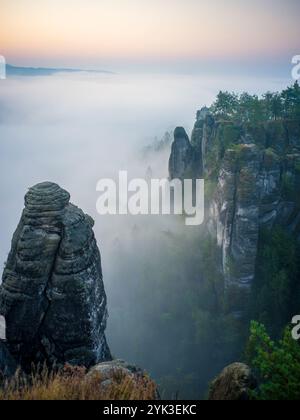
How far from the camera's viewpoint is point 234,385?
1125cm

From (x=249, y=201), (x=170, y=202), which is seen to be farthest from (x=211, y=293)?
(x=170, y=202)

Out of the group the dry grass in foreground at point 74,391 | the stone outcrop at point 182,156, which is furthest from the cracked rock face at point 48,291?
the stone outcrop at point 182,156

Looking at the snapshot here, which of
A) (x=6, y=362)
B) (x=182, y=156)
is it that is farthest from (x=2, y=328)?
(x=182, y=156)

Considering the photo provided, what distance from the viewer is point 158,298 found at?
2322 inches

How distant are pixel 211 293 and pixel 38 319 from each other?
133 feet

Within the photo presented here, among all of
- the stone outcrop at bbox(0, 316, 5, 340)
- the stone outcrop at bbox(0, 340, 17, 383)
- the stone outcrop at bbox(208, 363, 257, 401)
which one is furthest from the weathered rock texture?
the stone outcrop at bbox(0, 340, 17, 383)

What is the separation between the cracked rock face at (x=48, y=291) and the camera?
46.8 feet

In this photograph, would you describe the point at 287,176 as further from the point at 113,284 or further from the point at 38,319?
the point at 113,284

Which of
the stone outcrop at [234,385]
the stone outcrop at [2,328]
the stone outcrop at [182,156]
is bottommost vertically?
the stone outcrop at [234,385]

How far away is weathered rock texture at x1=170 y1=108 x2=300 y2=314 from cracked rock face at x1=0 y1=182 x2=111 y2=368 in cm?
3009

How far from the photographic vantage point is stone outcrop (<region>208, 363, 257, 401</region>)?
1088cm

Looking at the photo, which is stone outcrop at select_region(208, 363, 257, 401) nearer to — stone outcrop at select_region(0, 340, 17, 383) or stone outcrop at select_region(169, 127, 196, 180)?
stone outcrop at select_region(0, 340, 17, 383)

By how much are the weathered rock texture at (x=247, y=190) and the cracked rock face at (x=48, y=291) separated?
30.1 metres

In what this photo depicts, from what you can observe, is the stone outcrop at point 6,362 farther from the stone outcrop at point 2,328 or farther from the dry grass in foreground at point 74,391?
the dry grass in foreground at point 74,391
